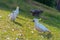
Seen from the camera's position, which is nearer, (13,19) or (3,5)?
(13,19)

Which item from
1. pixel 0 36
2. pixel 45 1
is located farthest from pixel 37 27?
pixel 45 1

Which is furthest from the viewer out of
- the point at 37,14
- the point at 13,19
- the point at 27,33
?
the point at 37,14

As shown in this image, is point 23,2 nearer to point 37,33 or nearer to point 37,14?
point 37,14

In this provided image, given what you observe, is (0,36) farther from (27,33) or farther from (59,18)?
(59,18)

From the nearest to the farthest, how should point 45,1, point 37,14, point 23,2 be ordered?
point 37,14 → point 23,2 → point 45,1

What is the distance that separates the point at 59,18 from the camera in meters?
25.2

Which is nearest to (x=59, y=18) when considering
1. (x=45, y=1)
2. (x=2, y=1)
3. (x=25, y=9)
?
(x=25, y=9)

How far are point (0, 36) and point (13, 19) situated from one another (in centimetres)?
355

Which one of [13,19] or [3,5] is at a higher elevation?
[13,19]

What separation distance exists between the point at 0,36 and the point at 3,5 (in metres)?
12.5

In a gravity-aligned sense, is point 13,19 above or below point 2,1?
above

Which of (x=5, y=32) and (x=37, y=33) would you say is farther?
(x=37, y=33)

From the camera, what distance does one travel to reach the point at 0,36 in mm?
10633

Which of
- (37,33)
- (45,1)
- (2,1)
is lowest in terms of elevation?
A: (45,1)
